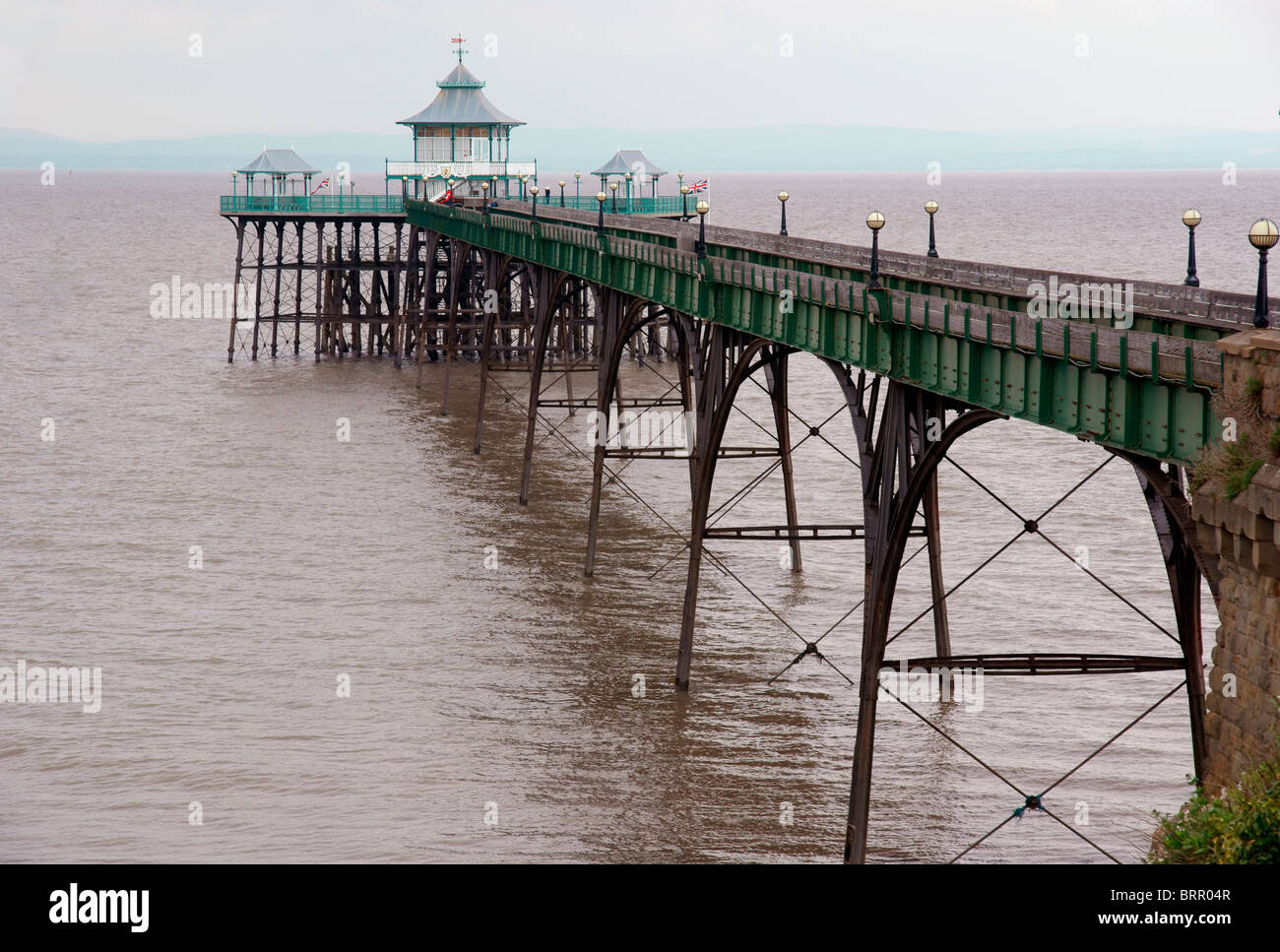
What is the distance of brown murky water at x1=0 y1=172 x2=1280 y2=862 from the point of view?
22953 mm

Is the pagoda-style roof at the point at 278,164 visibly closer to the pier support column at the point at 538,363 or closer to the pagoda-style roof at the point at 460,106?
the pagoda-style roof at the point at 460,106

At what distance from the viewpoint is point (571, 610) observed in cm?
3422

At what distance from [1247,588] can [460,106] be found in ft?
258

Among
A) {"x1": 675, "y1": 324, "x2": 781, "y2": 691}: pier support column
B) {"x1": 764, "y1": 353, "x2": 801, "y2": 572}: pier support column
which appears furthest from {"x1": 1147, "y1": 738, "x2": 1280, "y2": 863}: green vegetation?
{"x1": 764, "y1": 353, "x2": 801, "y2": 572}: pier support column

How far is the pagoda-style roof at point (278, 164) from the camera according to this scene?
8300cm

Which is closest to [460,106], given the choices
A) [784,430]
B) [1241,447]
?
[784,430]

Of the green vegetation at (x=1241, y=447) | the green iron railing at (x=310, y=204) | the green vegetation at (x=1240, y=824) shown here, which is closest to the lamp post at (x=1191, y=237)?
the green vegetation at (x=1241, y=447)

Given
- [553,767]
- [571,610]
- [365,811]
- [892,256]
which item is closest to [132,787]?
[365,811]

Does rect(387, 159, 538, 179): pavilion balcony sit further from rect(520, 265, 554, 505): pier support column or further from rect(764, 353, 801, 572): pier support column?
rect(764, 353, 801, 572): pier support column

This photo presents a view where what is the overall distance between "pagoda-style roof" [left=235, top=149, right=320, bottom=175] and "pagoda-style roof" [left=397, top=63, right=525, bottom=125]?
7515mm

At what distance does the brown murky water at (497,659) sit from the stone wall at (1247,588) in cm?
725

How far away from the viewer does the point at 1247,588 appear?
1452 centimetres

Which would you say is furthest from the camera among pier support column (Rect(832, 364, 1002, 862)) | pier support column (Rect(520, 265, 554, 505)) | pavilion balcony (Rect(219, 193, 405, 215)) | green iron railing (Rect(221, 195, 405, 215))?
green iron railing (Rect(221, 195, 405, 215))
